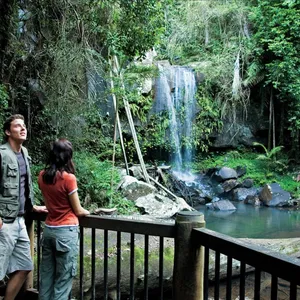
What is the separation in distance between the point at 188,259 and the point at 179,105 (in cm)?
1194

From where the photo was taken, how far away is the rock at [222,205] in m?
10.9

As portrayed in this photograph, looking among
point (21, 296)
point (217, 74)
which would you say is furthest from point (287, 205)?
point (21, 296)

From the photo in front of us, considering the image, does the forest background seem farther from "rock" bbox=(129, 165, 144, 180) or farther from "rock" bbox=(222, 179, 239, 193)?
"rock" bbox=(222, 179, 239, 193)

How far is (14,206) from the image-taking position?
8.35 ft

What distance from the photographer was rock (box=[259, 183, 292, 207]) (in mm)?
11578

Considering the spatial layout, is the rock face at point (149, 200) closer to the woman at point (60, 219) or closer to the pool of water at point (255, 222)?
the pool of water at point (255, 222)

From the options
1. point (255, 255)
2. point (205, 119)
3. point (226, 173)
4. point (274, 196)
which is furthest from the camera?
point (205, 119)

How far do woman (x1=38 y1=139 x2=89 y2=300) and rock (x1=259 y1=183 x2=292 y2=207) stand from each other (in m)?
10.1

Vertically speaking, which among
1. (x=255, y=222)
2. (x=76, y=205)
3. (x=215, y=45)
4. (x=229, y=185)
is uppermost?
(x=215, y=45)

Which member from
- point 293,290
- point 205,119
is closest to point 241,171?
point 205,119

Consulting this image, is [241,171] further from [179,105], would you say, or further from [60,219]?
[60,219]

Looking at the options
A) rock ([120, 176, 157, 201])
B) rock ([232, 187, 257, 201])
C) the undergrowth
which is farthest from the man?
the undergrowth

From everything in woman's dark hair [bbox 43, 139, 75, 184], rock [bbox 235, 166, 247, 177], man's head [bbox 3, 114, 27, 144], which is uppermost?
man's head [bbox 3, 114, 27, 144]

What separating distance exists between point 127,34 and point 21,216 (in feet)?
14.3
